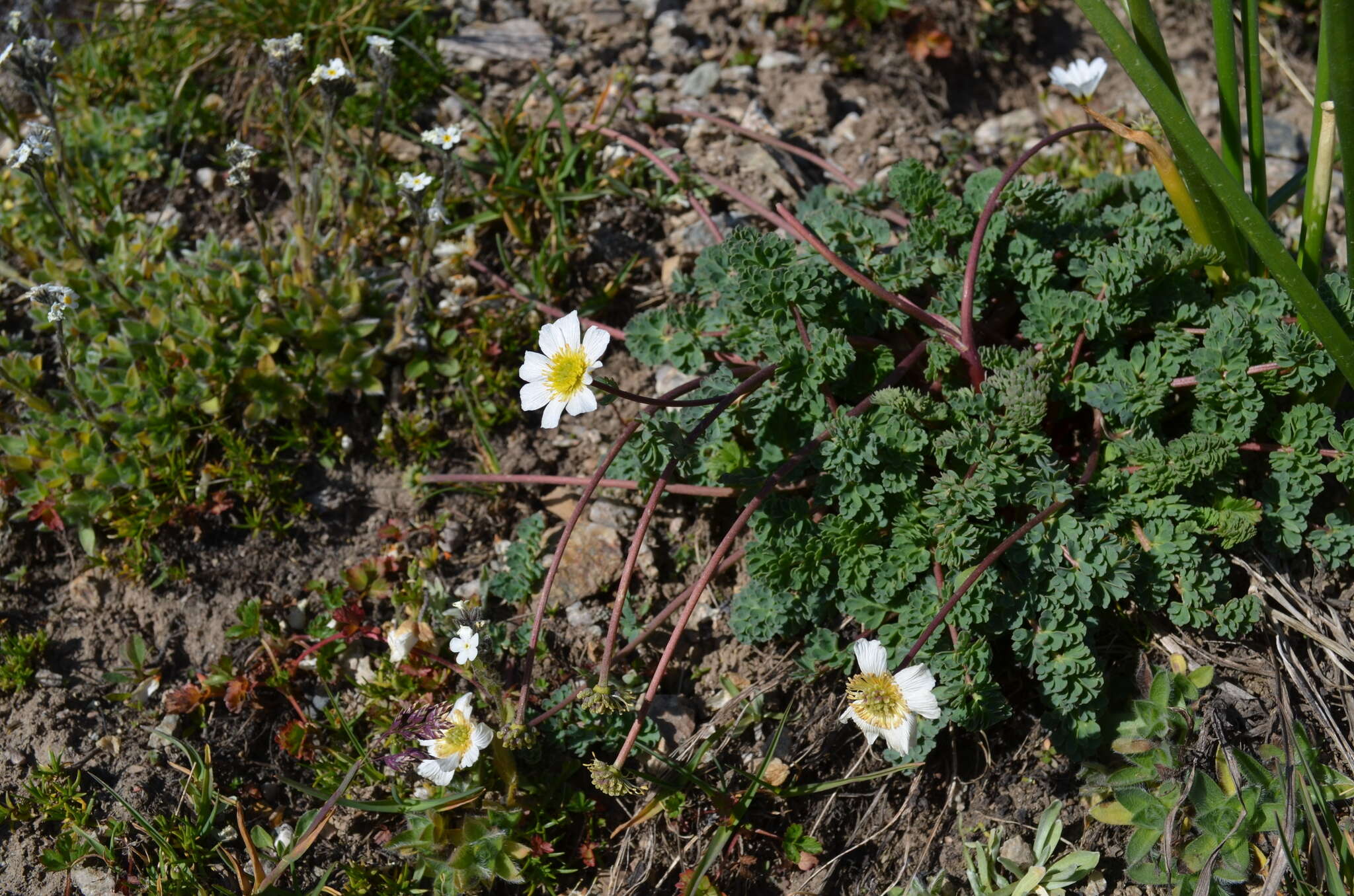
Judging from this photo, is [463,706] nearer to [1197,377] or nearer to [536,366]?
[536,366]

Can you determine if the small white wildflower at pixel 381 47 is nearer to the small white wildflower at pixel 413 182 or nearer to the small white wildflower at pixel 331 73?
the small white wildflower at pixel 331 73

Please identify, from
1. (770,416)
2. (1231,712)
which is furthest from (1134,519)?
(770,416)

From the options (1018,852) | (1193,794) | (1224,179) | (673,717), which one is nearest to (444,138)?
(673,717)

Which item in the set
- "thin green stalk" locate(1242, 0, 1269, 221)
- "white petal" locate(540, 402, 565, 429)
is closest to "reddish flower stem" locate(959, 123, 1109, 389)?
"thin green stalk" locate(1242, 0, 1269, 221)

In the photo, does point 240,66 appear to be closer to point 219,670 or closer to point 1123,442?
point 219,670

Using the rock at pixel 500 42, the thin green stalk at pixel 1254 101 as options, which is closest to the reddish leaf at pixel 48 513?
the rock at pixel 500 42

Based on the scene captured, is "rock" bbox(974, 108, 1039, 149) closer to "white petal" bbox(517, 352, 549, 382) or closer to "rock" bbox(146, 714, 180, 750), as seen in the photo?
"white petal" bbox(517, 352, 549, 382)
